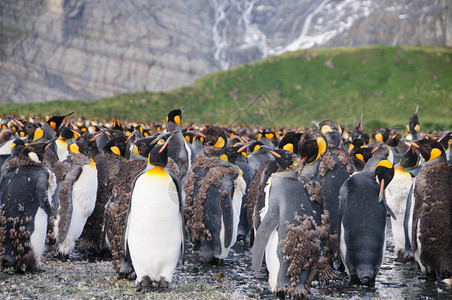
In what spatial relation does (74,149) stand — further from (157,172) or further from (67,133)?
(157,172)

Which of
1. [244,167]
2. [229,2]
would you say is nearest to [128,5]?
[229,2]

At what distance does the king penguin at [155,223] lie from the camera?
407 cm

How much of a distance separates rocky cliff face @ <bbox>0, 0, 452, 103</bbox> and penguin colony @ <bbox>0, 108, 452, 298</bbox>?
80.0 m

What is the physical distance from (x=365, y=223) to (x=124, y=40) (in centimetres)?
8666

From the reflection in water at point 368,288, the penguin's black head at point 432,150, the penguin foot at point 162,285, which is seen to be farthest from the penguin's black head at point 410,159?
the penguin foot at point 162,285

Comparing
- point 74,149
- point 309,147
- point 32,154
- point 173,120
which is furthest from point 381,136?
point 32,154

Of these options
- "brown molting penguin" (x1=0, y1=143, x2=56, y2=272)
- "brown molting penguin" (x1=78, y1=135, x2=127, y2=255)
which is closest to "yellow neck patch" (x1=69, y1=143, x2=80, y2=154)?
"brown molting penguin" (x1=78, y1=135, x2=127, y2=255)

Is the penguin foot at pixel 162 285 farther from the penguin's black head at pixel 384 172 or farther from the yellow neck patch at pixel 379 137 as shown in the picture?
the yellow neck patch at pixel 379 137

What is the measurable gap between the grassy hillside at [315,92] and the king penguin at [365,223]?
32357 millimetres

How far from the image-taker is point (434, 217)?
4633mm

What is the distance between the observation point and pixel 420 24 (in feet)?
284

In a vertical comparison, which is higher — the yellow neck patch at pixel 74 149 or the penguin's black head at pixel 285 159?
the yellow neck patch at pixel 74 149

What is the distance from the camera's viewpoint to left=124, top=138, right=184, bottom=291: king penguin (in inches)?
160

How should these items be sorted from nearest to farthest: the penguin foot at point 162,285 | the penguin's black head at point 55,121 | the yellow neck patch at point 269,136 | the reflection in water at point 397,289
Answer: the penguin foot at point 162,285, the reflection in water at point 397,289, the penguin's black head at point 55,121, the yellow neck patch at point 269,136
